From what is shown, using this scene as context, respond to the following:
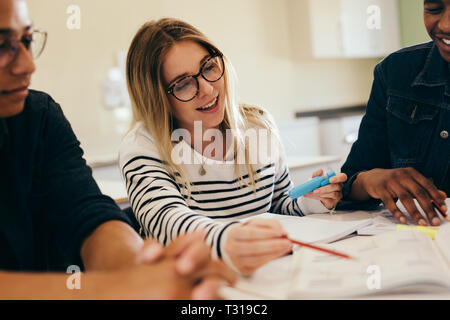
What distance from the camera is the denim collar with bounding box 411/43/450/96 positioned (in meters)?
1.32

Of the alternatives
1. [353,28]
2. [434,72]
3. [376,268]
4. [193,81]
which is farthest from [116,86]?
[376,268]

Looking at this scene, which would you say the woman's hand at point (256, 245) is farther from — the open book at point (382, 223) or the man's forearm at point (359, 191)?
the man's forearm at point (359, 191)

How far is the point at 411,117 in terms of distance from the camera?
1.37m

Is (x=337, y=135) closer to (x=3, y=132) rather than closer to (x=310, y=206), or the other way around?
(x=310, y=206)

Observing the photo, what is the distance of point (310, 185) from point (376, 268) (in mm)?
448

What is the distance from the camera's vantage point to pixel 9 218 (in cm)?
94

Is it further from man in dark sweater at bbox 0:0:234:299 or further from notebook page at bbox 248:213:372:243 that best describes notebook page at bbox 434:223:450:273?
man in dark sweater at bbox 0:0:234:299

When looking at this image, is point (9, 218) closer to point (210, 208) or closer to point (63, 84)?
point (210, 208)

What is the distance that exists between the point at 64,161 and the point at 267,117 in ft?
2.33

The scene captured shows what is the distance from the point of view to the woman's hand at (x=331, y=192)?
46.4 inches

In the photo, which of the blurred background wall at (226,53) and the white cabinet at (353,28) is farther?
the white cabinet at (353,28)

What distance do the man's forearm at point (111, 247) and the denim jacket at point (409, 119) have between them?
64 centimetres

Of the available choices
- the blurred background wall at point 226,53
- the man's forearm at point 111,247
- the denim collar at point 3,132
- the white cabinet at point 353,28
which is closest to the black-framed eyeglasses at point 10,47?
the denim collar at point 3,132
